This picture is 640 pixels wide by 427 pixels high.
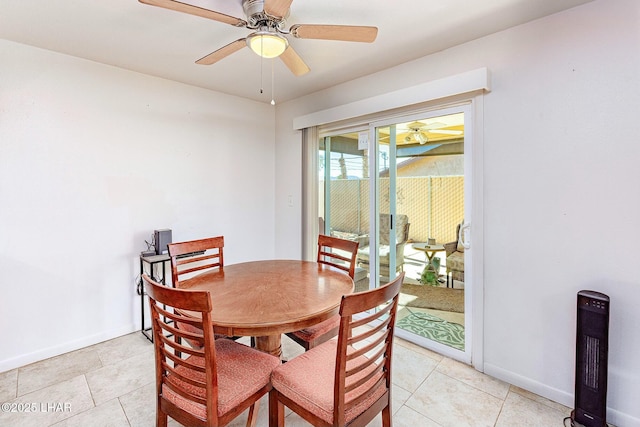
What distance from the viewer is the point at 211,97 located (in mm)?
3322

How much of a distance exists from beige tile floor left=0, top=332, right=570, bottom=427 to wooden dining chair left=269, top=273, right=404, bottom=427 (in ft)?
1.79

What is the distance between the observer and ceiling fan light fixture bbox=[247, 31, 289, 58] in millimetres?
1644

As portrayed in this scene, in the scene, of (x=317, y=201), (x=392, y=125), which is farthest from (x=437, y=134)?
(x=317, y=201)

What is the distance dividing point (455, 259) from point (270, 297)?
5.71 ft

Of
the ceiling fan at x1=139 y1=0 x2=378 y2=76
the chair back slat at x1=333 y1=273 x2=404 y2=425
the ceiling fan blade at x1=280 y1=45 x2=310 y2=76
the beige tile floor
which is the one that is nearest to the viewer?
the chair back slat at x1=333 y1=273 x2=404 y2=425

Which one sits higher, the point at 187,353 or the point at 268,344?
the point at 187,353

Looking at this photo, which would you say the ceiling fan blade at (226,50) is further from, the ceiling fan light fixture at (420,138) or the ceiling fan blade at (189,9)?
the ceiling fan light fixture at (420,138)

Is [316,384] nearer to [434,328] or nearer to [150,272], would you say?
[434,328]

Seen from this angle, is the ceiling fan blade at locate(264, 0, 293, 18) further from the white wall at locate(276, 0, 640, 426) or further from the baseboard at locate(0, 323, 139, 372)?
the baseboard at locate(0, 323, 139, 372)

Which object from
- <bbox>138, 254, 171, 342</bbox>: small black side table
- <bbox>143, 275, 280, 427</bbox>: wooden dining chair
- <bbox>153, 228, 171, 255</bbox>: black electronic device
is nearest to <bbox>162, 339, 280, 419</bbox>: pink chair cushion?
<bbox>143, 275, 280, 427</bbox>: wooden dining chair

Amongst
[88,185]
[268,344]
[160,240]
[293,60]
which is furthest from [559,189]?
[88,185]

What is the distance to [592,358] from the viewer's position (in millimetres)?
1646

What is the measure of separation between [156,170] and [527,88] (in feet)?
10.4

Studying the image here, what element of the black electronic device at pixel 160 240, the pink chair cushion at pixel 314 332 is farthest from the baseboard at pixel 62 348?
the pink chair cushion at pixel 314 332
